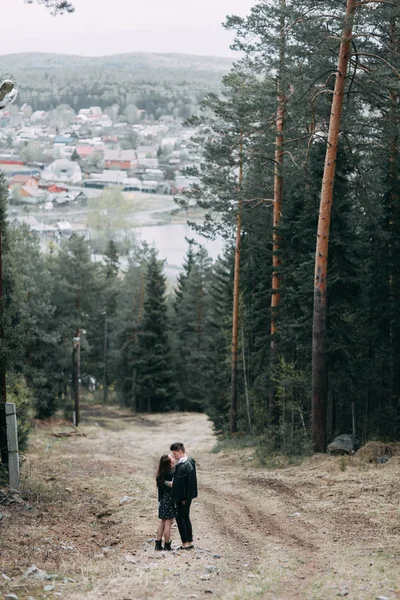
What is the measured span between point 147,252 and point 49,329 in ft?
57.2

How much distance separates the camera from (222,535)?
35.6ft

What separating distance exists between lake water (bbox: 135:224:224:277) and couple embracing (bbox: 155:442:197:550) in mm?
84677

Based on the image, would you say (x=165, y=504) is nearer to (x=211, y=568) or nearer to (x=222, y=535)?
(x=211, y=568)

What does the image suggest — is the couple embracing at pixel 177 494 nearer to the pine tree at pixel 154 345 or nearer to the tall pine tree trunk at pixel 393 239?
the tall pine tree trunk at pixel 393 239

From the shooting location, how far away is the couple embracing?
9805mm

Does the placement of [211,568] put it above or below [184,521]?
below

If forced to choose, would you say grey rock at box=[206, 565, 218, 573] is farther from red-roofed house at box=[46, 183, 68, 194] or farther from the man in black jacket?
red-roofed house at box=[46, 183, 68, 194]

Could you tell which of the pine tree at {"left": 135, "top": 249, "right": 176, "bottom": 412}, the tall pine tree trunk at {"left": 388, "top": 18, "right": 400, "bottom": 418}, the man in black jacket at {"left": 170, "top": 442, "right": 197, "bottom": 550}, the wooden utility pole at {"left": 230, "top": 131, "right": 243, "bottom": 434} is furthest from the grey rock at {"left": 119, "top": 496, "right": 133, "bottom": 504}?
the pine tree at {"left": 135, "top": 249, "right": 176, "bottom": 412}

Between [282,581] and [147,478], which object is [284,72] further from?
[282,581]

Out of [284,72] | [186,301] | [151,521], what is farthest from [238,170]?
[186,301]

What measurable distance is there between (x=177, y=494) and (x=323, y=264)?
8.66 metres

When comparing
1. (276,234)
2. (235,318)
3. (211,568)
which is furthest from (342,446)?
(235,318)

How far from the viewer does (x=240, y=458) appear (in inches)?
837

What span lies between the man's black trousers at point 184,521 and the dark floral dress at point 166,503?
0.29ft
